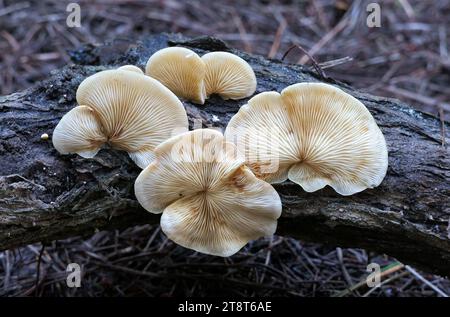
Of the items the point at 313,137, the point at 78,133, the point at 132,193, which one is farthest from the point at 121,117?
A: the point at 313,137

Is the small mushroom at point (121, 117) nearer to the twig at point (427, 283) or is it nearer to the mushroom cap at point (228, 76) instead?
the mushroom cap at point (228, 76)

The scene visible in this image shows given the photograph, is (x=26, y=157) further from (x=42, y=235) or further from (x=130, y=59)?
(x=130, y=59)

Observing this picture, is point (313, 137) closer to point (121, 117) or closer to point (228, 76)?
point (228, 76)

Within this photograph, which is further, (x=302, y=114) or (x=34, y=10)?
(x=34, y=10)

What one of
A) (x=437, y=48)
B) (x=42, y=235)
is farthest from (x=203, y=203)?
(x=437, y=48)

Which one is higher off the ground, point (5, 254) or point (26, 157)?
point (26, 157)

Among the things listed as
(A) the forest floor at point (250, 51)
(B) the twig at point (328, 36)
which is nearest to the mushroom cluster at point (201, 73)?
(A) the forest floor at point (250, 51)

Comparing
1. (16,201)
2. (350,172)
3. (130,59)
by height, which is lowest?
(16,201)

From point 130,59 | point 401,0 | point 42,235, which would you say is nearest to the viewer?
point 42,235
